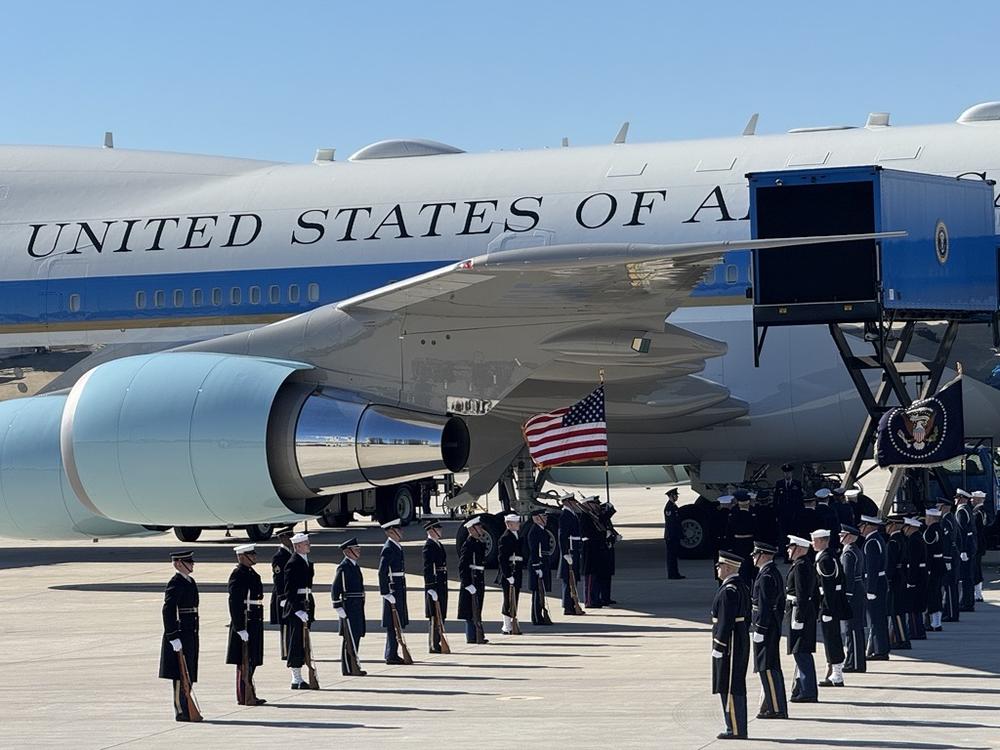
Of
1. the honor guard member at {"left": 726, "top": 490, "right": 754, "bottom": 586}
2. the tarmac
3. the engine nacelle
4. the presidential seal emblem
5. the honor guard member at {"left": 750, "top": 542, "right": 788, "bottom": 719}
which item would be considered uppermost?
the presidential seal emblem

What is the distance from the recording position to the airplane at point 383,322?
1728cm

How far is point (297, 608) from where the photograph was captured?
1276cm

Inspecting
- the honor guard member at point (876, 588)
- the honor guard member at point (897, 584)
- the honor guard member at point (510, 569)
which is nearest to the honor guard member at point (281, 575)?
the honor guard member at point (510, 569)

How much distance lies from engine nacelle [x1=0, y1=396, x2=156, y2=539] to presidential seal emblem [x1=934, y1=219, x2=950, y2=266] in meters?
10.9

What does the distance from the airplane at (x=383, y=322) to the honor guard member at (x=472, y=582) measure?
1761mm

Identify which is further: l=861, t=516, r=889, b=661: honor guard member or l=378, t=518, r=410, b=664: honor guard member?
l=378, t=518, r=410, b=664: honor guard member

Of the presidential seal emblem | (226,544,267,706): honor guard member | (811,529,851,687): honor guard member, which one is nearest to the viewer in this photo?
(226,544,267,706): honor guard member

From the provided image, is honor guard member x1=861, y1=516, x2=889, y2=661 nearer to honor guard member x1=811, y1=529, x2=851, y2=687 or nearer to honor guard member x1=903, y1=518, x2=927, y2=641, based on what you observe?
honor guard member x1=903, y1=518, x2=927, y2=641

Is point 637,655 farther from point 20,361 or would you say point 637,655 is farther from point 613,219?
point 20,361

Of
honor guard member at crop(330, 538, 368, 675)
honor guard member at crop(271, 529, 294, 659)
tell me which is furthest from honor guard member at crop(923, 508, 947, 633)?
honor guard member at crop(271, 529, 294, 659)

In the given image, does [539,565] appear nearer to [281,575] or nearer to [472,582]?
[472,582]

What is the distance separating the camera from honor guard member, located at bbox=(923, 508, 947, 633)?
1546 centimetres

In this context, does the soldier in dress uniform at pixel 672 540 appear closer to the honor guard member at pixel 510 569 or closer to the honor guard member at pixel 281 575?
the honor guard member at pixel 510 569

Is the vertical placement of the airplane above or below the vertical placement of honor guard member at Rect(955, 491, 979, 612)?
above
